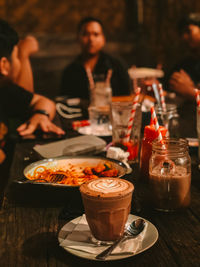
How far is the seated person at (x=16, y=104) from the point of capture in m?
2.05

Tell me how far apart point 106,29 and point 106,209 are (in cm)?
549

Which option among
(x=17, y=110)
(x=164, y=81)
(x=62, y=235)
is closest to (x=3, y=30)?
(x=17, y=110)

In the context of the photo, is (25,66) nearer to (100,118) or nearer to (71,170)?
(100,118)

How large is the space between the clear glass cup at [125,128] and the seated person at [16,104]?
479mm

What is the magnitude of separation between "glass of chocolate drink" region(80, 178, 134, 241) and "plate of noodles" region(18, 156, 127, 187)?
25cm

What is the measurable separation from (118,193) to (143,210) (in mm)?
250

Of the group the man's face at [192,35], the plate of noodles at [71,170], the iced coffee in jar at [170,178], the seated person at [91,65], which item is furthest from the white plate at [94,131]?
the man's face at [192,35]

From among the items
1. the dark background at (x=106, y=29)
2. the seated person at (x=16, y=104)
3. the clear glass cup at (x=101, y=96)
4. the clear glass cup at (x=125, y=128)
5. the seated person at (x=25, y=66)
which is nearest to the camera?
the clear glass cup at (x=125, y=128)

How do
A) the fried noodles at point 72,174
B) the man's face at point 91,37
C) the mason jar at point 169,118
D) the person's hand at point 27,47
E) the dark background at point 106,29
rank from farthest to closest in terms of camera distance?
the dark background at point 106,29
the man's face at point 91,37
the person's hand at point 27,47
the mason jar at point 169,118
the fried noodles at point 72,174

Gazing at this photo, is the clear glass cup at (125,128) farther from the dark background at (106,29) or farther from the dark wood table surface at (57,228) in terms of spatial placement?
the dark background at (106,29)

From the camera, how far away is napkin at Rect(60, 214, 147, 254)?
2.60ft

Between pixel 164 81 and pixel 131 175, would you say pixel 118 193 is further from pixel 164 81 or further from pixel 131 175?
pixel 164 81

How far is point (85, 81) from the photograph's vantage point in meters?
3.96

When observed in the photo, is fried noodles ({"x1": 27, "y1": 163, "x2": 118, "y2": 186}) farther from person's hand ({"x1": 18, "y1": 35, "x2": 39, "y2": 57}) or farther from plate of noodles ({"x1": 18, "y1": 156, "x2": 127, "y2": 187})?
person's hand ({"x1": 18, "y1": 35, "x2": 39, "y2": 57})
